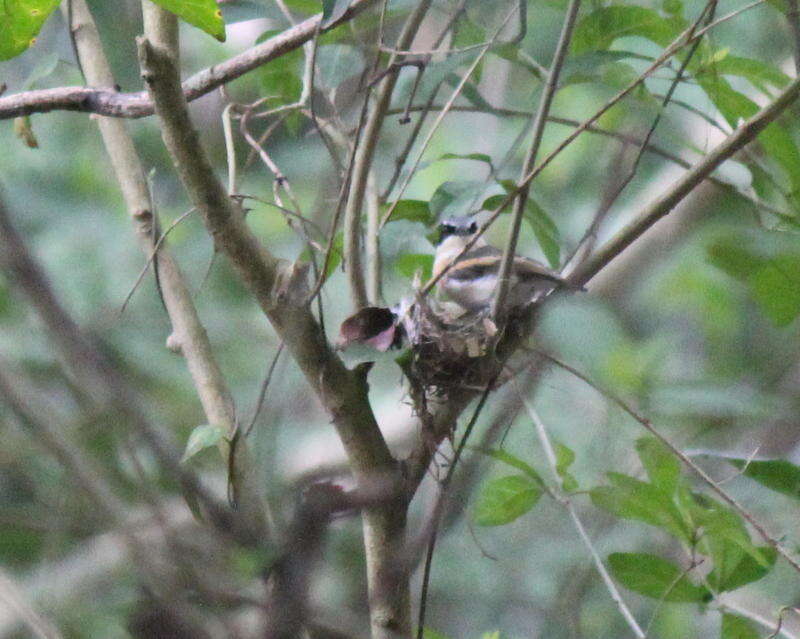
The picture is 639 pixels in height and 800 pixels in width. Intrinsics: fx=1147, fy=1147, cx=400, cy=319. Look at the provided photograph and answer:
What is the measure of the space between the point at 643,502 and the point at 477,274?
901 mm

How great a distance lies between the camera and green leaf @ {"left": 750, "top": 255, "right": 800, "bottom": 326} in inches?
77.9

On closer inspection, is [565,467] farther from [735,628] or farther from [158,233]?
[158,233]

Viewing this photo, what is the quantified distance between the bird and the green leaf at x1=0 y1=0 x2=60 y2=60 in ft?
2.38

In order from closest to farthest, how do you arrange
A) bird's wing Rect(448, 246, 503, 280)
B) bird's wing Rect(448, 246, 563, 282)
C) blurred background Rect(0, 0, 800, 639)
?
blurred background Rect(0, 0, 800, 639) < bird's wing Rect(448, 246, 563, 282) < bird's wing Rect(448, 246, 503, 280)

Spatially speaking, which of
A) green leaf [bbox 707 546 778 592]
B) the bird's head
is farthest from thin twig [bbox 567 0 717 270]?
the bird's head

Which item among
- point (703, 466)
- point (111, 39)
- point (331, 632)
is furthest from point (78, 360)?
point (111, 39)

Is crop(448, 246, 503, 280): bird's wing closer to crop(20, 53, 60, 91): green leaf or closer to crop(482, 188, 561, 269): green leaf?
crop(482, 188, 561, 269): green leaf

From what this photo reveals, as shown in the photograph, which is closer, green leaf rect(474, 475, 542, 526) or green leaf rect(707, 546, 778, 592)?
green leaf rect(707, 546, 778, 592)

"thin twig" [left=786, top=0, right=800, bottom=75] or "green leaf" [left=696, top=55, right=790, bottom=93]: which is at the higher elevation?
"thin twig" [left=786, top=0, right=800, bottom=75]

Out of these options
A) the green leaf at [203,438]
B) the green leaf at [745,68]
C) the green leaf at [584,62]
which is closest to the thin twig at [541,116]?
the green leaf at [584,62]

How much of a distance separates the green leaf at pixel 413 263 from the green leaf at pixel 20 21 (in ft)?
2.88

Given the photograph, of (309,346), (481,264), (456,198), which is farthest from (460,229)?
(309,346)

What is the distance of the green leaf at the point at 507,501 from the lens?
2.22 metres

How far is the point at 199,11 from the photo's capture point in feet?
5.23
